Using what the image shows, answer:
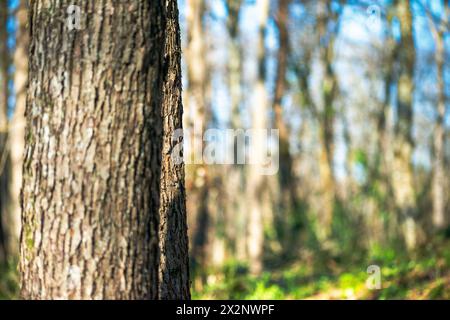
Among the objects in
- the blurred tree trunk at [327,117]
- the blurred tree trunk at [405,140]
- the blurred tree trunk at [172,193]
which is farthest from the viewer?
the blurred tree trunk at [327,117]

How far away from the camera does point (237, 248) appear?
90.4 feet

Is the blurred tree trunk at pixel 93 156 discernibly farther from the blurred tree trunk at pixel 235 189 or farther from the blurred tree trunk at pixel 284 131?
the blurred tree trunk at pixel 235 189

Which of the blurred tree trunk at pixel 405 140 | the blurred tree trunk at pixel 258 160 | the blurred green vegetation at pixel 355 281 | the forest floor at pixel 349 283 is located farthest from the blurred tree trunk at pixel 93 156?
the blurred tree trunk at pixel 405 140

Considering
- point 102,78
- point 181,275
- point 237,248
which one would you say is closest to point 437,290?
point 181,275

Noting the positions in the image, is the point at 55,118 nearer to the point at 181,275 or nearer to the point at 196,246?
the point at 181,275

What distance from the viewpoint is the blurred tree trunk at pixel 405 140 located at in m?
12.2

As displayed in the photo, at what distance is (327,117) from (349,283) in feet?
25.3

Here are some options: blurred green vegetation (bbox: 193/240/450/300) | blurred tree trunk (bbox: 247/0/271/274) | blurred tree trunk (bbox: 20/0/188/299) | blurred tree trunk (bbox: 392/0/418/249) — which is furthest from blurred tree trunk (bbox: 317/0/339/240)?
blurred tree trunk (bbox: 20/0/188/299)

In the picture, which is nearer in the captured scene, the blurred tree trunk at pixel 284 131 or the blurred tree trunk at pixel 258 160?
the blurred tree trunk at pixel 258 160

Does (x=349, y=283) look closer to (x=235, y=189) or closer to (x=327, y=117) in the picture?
(x=327, y=117)

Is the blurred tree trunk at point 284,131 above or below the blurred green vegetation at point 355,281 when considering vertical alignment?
above

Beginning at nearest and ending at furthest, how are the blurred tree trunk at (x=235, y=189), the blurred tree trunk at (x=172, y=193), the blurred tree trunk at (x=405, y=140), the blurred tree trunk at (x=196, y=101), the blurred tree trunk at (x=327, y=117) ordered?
the blurred tree trunk at (x=172, y=193) → the blurred tree trunk at (x=196, y=101) → the blurred tree trunk at (x=405, y=140) → the blurred tree trunk at (x=327, y=117) → the blurred tree trunk at (x=235, y=189)

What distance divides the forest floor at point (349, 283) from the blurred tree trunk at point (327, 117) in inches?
138

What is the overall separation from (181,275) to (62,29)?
1.77m
